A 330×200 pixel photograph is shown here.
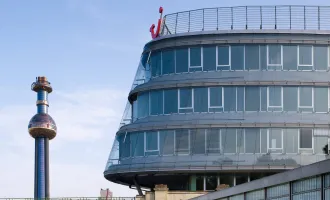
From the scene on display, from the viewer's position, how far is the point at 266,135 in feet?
213

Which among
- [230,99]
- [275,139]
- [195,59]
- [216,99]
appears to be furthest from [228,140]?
[195,59]

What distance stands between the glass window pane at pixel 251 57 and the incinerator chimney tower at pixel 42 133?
106169mm

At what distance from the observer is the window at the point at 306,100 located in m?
65.4

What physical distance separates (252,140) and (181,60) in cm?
957

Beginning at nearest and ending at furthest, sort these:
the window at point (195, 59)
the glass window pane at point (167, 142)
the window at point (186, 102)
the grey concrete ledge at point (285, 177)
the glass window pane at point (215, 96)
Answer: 1. the grey concrete ledge at point (285, 177)
2. the glass window pane at point (167, 142)
3. the glass window pane at point (215, 96)
4. the window at point (186, 102)
5. the window at point (195, 59)

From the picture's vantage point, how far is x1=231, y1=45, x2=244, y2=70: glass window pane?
66688 mm

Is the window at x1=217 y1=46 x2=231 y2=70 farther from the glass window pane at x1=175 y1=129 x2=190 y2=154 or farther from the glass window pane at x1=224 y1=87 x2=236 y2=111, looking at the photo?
the glass window pane at x1=175 y1=129 x2=190 y2=154

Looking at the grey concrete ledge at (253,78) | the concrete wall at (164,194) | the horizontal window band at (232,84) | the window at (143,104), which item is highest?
the grey concrete ledge at (253,78)

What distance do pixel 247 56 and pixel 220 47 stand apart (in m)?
2.45

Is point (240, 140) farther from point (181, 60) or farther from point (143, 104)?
point (143, 104)

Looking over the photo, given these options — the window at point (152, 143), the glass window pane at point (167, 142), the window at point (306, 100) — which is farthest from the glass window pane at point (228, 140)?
the window at point (306, 100)

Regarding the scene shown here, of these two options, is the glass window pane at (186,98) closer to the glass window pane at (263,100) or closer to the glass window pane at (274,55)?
the glass window pane at (263,100)

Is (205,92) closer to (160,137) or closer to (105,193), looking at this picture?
(160,137)

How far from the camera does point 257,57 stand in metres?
66.7
